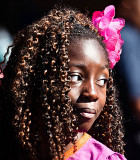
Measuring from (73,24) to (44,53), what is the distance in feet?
Answer: 0.87

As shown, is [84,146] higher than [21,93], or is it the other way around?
[21,93]

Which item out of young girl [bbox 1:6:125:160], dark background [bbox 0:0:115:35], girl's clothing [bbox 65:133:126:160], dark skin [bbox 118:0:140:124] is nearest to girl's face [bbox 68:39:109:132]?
young girl [bbox 1:6:125:160]

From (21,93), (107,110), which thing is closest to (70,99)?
(21,93)

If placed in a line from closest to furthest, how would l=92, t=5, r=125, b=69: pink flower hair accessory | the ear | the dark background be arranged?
1. l=92, t=5, r=125, b=69: pink flower hair accessory
2. the ear
3. the dark background

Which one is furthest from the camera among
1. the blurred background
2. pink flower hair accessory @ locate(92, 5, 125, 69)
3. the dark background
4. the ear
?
the dark background

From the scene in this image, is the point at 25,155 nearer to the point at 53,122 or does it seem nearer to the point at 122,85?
the point at 53,122

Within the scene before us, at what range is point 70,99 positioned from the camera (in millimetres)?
1609

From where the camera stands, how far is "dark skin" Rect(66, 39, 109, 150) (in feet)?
5.28

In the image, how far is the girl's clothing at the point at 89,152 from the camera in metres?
1.67

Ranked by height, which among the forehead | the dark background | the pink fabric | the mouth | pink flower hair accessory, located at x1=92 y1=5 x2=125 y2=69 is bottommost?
the pink fabric

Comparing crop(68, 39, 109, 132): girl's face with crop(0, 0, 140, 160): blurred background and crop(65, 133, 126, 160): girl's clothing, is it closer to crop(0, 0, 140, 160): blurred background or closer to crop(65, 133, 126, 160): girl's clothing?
crop(65, 133, 126, 160): girl's clothing

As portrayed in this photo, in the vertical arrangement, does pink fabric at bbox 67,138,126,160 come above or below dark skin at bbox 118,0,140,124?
below

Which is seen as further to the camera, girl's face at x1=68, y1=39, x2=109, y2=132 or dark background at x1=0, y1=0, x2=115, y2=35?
dark background at x1=0, y1=0, x2=115, y2=35

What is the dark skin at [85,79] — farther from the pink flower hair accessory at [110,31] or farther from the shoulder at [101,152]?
the pink flower hair accessory at [110,31]
